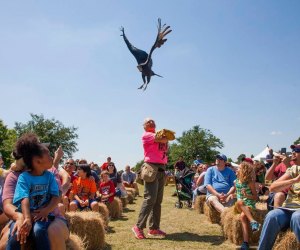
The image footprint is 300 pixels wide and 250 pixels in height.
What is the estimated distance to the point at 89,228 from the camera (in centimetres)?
573

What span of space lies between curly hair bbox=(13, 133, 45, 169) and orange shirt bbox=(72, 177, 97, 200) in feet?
13.6

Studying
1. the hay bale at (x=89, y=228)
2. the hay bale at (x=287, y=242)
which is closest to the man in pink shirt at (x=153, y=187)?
the hay bale at (x=89, y=228)

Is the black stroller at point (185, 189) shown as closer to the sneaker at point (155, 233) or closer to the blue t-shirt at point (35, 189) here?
the sneaker at point (155, 233)

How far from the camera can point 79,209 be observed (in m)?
7.42

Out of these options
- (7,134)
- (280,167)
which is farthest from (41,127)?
(280,167)

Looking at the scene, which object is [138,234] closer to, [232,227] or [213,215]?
[232,227]

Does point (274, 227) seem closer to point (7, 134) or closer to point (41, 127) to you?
point (41, 127)

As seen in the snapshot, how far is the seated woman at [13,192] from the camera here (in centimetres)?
315

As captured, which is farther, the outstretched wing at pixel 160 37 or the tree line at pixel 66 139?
the tree line at pixel 66 139

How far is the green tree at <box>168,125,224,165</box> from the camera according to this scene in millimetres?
61094

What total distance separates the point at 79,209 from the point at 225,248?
318 cm

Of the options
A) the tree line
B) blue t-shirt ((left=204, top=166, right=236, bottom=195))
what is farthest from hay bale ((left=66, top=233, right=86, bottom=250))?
the tree line

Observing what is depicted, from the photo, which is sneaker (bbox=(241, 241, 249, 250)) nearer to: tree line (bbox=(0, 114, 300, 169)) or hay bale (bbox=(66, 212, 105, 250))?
hay bale (bbox=(66, 212, 105, 250))

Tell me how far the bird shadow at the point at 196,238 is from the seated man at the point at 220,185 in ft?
2.59
